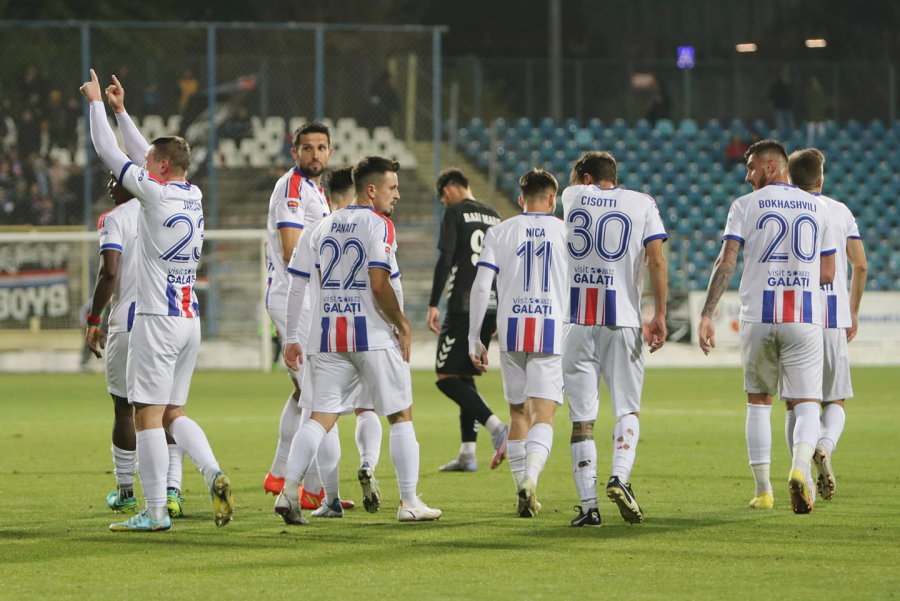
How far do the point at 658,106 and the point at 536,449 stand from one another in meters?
21.4

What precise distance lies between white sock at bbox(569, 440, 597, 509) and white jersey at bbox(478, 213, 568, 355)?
620 millimetres

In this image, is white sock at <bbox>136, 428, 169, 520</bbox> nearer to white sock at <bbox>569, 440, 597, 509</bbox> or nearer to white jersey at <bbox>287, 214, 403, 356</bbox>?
white jersey at <bbox>287, 214, 403, 356</bbox>

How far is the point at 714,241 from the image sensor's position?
81.9 ft

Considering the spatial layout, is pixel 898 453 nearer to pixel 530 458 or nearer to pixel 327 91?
pixel 530 458

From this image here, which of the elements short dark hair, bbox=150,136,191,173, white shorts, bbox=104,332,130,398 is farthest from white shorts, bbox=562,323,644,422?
white shorts, bbox=104,332,130,398

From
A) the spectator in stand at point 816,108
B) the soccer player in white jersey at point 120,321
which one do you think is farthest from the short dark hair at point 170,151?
the spectator in stand at point 816,108

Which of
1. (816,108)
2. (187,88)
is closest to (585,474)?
(187,88)

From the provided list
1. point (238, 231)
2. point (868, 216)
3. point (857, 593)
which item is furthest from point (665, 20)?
point (857, 593)

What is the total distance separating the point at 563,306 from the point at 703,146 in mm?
21177

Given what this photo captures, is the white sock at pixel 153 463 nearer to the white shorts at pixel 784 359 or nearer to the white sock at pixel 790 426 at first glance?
the white shorts at pixel 784 359

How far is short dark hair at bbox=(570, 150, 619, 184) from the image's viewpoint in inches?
265

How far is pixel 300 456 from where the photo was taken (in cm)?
640

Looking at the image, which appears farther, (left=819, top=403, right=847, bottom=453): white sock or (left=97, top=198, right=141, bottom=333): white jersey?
(left=819, top=403, right=847, bottom=453): white sock

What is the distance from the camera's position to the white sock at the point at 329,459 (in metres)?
6.70
